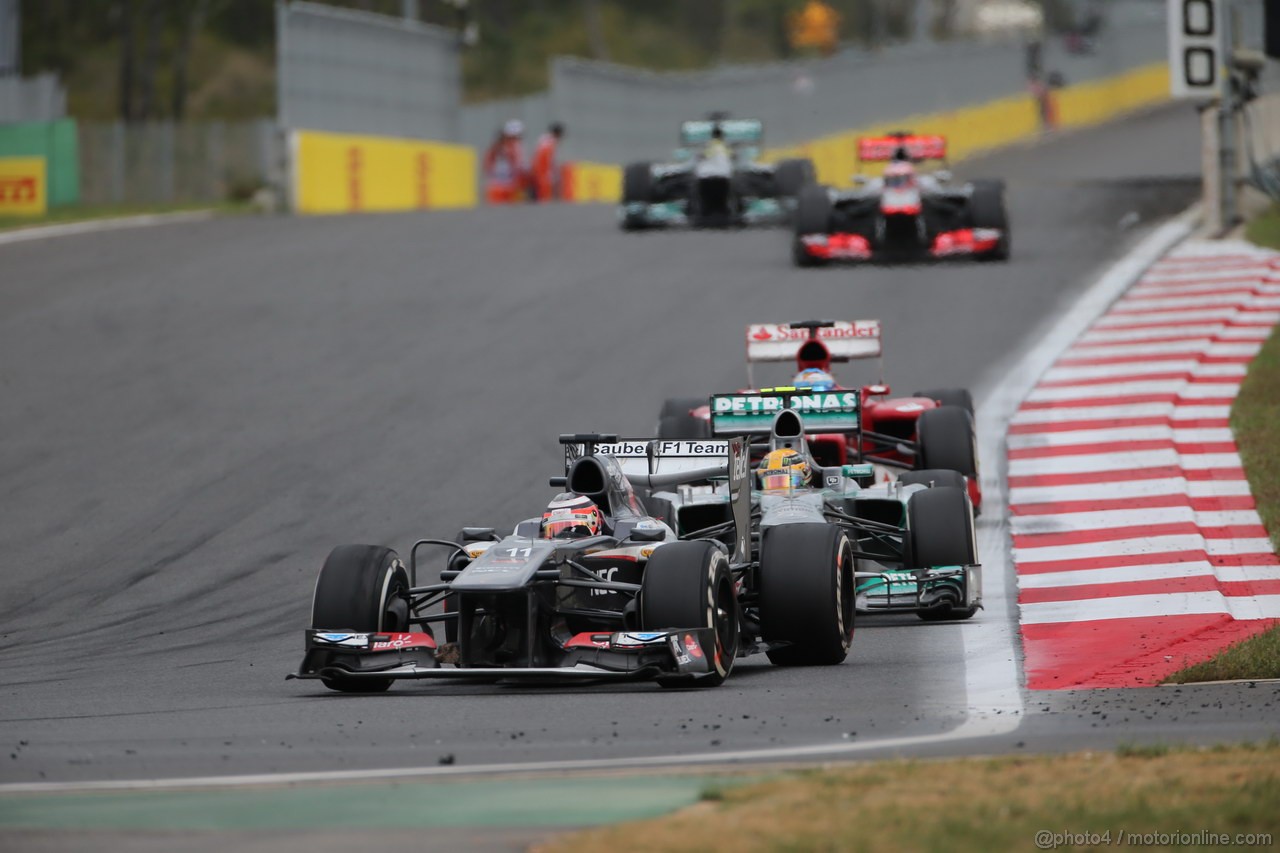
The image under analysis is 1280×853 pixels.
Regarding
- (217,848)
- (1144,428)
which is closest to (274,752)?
(217,848)

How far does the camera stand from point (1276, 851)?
6.23 m

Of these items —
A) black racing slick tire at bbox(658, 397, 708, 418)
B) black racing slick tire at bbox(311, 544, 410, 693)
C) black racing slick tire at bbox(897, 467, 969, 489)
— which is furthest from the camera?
black racing slick tire at bbox(658, 397, 708, 418)

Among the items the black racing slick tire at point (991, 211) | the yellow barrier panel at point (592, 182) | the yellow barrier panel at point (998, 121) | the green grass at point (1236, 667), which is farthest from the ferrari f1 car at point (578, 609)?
the yellow barrier panel at point (998, 121)

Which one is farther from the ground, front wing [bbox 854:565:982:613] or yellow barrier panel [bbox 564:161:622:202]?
yellow barrier panel [bbox 564:161:622:202]

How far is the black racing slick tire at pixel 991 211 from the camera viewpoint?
1038 inches

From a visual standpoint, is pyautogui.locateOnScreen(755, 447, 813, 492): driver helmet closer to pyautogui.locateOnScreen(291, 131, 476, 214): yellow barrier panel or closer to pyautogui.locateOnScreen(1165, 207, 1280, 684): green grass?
pyautogui.locateOnScreen(1165, 207, 1280, 684): green grass

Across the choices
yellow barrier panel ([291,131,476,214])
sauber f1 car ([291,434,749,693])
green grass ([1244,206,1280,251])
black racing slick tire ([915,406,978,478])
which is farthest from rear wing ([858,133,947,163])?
sauber f1 car ([291,434,749,693])

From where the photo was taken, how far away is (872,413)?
1628 centimetres

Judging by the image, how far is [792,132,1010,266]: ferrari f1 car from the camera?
26172 mm

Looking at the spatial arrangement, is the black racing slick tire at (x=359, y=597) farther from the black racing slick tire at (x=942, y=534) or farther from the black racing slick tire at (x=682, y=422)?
the black racing slick tire at (x=682, y=422)

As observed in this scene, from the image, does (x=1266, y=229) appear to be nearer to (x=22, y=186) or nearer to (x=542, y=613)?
(x=542, y=613)

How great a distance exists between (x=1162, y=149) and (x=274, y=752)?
43033 millimetres

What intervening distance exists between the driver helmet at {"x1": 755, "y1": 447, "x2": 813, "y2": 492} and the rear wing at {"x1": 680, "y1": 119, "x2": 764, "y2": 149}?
17.0m

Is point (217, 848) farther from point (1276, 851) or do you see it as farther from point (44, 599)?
point (44, 599)
